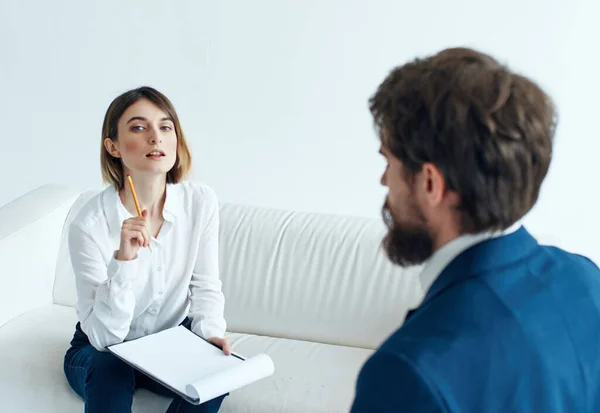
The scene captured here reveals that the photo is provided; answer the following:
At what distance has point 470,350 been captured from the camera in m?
0.93

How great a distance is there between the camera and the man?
36.5 inches

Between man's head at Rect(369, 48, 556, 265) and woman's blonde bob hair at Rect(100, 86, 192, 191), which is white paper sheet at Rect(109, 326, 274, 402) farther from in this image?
man's head at Rect(369, 48, 556, 265)

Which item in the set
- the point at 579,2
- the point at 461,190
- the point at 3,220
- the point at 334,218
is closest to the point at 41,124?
the point at 3,220

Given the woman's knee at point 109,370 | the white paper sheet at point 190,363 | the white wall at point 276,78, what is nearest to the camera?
the white paper sheet at point 190,363

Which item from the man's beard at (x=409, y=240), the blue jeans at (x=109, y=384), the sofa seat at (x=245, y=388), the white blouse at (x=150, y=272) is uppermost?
the man's beard at (x=409, y=240)

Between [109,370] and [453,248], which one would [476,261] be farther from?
[109,370]

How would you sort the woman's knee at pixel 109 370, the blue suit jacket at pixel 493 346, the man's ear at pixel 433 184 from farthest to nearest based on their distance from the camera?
1. the woman's knee at pixel 109 370
2. the man's ear at pixel 433 184
3. the blue suit jacket at pixel 493 346

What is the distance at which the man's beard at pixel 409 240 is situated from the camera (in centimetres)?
109

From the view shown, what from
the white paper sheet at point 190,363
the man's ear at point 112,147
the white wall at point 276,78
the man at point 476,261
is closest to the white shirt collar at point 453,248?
the man at point 476,261

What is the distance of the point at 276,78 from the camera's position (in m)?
3.02

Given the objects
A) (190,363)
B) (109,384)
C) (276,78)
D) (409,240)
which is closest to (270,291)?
(190,363)

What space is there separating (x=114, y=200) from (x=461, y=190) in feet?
3.88

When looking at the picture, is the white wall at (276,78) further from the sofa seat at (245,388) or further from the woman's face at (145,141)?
the woman's face at (145,141)

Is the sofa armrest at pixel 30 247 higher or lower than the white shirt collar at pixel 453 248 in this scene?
lower
